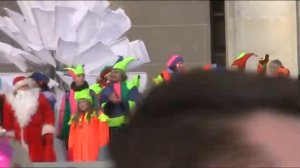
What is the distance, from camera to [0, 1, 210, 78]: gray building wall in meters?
11.1

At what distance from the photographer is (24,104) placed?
776 cm

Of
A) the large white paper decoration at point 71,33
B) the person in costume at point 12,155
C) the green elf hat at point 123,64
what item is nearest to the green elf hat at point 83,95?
the green elf hat at point 123,64

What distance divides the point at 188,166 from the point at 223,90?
11cm

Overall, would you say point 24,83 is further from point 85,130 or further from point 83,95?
point 85,130

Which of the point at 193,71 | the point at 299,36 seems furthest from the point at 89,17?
the point at 193,71

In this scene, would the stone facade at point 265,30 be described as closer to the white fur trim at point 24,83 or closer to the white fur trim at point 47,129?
the white fur trim at point 24,83

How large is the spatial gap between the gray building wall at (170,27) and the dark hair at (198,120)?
32.9 feet

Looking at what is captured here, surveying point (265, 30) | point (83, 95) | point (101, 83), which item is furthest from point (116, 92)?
point (265, 30)

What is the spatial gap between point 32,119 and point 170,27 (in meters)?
4.16

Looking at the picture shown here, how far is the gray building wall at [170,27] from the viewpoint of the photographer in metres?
11.1

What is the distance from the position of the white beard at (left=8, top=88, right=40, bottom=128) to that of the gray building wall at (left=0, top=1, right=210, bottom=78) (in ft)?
10.5

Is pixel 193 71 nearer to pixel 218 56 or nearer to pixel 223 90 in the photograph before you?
pixel 223 90

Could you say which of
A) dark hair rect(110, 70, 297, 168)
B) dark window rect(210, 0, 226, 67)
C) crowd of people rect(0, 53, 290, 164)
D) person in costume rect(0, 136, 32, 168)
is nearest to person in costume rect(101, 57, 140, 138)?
crowd of people rect(0, 53, 290, 164)

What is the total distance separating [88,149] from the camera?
24.1ft
